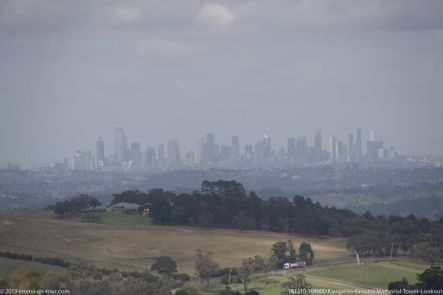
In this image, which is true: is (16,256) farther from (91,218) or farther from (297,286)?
(91,218)

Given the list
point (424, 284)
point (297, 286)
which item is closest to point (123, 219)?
point (297, 286)

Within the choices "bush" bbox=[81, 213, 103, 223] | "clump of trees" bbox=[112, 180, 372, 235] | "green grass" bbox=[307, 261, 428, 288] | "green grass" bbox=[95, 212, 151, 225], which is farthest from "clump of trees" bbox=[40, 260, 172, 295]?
"bush" bbox=[81, 213, 103, 223]

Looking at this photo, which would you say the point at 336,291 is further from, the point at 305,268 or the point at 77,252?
the point at 77,252

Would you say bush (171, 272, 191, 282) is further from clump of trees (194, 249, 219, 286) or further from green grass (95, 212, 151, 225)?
green grass (95, 212, 151, 225)

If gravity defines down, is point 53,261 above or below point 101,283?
above

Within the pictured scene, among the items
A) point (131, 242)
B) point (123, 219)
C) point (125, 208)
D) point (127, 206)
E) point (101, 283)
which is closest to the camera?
point (101, 283)
